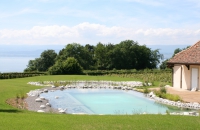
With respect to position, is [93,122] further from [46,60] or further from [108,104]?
[46,60]

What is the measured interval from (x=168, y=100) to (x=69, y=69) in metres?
22.2

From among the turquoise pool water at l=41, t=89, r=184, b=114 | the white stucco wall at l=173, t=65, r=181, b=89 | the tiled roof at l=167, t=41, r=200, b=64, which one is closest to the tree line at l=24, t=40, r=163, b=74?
the white stucco wall at l=173, t=65, r=181, b=89

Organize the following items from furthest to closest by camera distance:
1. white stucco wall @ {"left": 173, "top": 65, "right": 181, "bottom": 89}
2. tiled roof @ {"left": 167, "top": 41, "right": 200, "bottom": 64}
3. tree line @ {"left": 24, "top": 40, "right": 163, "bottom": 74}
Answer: tree line @ {"left": 24, "top": 40, "right": 163, "bottom": 74}, white stucco wall @ {"left": 173, "top": 65, "right": 181, "bottom": 89}, tiled roof @ {"left": 167, "top": 41, "right": 200, "bottom": 64}

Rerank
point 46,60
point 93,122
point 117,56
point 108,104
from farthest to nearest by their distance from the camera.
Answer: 1. point 46,60
2. point 117,56
3. point 108,104
4. point 93,122

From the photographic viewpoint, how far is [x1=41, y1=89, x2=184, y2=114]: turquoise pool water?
44.9ft

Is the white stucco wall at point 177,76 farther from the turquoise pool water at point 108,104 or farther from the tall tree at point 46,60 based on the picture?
the tall tree at point 46,60

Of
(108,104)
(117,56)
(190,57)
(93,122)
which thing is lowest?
(108,104)

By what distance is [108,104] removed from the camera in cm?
1582

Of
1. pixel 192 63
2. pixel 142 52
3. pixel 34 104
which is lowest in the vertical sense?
pixel 34 104

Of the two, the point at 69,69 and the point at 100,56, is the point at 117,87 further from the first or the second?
the point at 100,56

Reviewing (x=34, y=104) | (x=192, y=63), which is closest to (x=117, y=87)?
(x=192, y=63)

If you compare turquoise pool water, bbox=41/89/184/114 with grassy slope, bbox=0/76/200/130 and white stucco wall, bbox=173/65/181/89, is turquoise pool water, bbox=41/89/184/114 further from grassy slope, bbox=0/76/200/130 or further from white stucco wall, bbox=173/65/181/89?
Result: white stucco wall, bbox=173/65/181/89

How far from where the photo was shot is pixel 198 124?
8.61 meters

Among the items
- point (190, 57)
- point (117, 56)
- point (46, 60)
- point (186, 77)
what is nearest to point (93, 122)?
point (186, 77)
